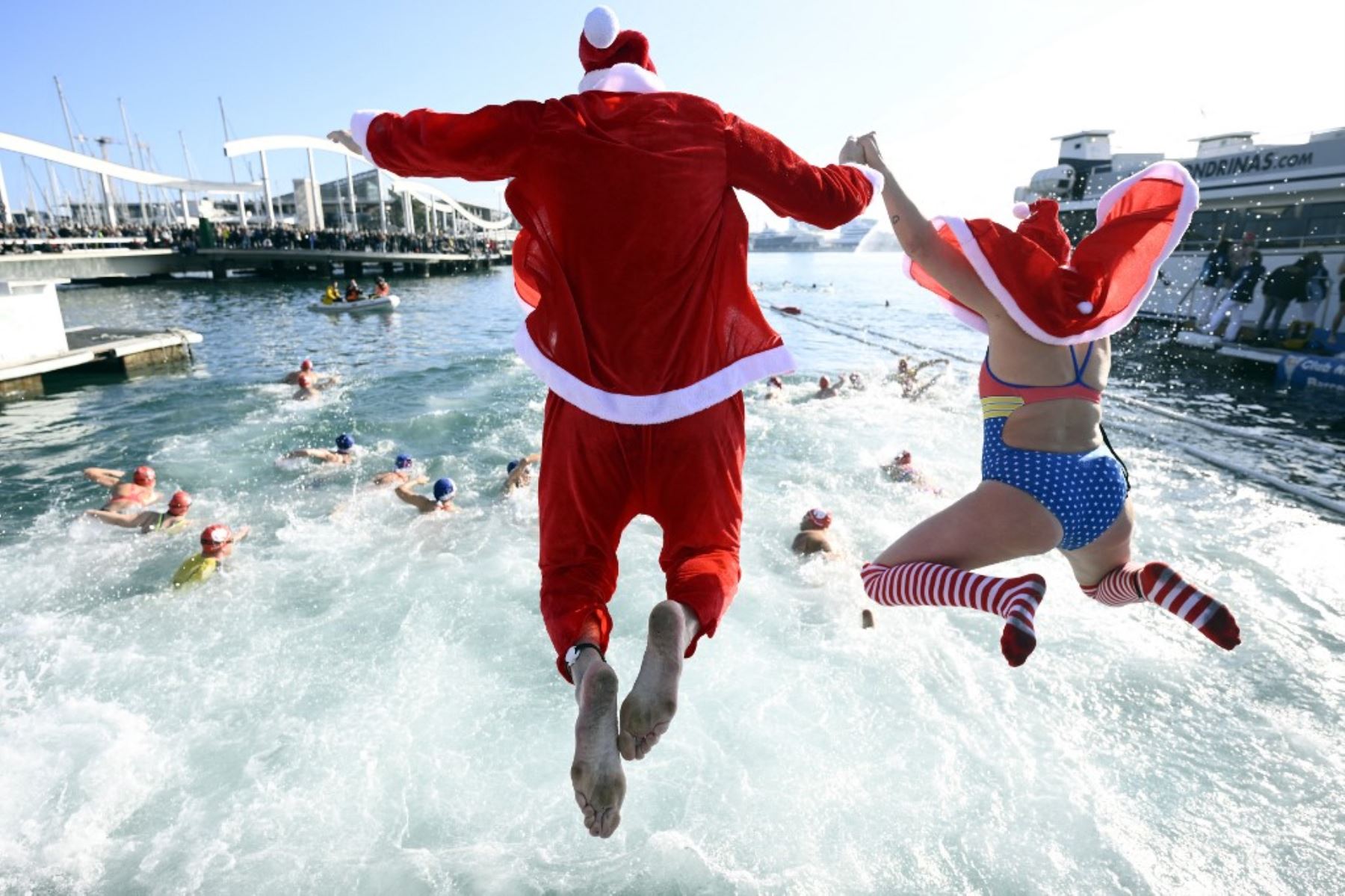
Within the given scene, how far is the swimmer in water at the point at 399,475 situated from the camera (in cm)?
990

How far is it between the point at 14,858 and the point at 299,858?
64.6 inches

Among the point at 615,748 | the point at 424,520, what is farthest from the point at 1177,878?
the point at 424,520

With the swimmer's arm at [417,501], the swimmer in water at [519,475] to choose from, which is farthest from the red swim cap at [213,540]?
the swimmer in water at [519,475]

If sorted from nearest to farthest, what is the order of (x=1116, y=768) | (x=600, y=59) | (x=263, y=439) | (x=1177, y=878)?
(x=600, y=59)
(x=1177, y=878)
(x=1116, y=768)
(x=263, y=439)

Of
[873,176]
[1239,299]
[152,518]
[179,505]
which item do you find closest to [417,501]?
[179,505]

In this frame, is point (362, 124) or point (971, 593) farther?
point (971, 593)

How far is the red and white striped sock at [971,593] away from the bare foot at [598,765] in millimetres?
1400

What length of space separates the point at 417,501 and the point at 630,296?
7436 millimetres

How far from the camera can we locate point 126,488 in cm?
903

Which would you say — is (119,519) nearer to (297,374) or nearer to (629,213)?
(297,374)

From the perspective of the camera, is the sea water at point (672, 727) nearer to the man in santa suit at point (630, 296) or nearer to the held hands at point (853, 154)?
the man in santa suit at point (630, 296)

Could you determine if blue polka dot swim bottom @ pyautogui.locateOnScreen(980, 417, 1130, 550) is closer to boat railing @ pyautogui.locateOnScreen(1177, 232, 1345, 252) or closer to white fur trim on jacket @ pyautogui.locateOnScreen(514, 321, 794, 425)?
white fur trim on jacket @ pyautogui.locateOnScreen(514, 321, 794, 425)

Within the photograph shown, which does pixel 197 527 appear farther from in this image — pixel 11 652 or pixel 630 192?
pixel 630 192

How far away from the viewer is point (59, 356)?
14.8 meters
